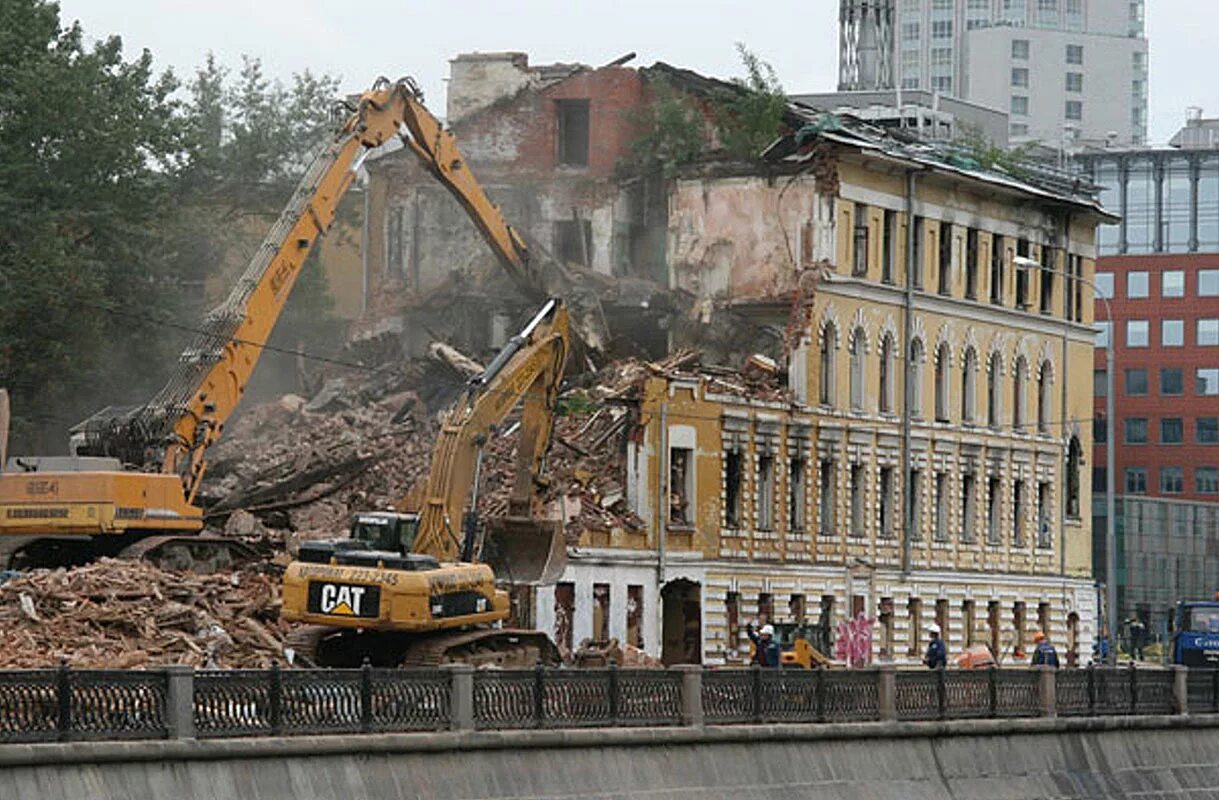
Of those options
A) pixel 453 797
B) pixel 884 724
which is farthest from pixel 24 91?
pixel 453 797

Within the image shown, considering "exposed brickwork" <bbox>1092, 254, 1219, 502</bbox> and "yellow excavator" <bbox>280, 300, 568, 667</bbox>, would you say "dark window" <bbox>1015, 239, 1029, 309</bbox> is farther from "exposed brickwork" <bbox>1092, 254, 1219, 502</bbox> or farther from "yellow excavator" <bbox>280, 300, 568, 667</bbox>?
A: "exposed brickwork" <bbox>1092, 254, 1219, 502</bbox>

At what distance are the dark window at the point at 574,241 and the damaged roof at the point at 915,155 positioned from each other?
4.69m

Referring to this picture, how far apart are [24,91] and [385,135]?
1408cm

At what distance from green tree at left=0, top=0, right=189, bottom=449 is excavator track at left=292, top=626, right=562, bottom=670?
89.8 feet

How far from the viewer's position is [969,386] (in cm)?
8088

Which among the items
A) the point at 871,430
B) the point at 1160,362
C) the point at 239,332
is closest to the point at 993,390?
the point at 871,430

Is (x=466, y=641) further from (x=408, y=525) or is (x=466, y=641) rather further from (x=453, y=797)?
(x=453, y=797)

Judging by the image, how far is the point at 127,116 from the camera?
243 ft

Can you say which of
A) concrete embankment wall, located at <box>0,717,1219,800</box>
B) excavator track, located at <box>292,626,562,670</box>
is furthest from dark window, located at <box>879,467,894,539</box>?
excavator track, located at <box>292,626,562,670</box>

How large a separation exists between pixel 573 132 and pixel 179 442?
85.9 feet

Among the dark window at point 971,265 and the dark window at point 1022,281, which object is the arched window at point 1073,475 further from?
the dark window at point 971,265

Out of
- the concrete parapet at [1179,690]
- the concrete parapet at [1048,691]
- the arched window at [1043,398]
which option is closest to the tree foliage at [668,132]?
the arched window at [1043,398]

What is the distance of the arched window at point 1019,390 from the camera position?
8331cm

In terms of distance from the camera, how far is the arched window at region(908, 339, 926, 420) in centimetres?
7812
